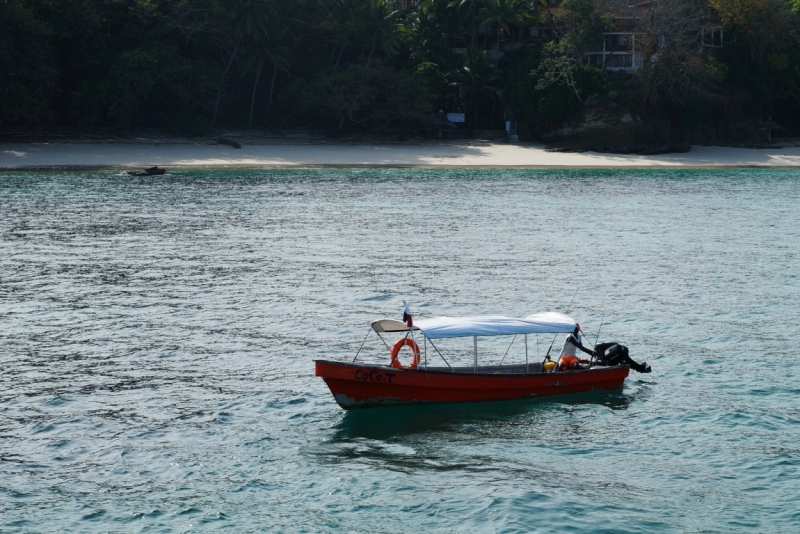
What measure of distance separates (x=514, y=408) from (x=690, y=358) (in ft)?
18.1

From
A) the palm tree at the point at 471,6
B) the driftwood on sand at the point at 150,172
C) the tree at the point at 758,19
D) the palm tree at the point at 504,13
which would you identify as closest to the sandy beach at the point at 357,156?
the driftwood on sand at the point at 150,172

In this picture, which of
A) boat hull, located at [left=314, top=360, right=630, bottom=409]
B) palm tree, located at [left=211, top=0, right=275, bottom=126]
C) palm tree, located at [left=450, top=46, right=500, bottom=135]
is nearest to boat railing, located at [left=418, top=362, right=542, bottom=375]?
boat hull, located at [left=314, top=360, right=630, bottom=409]

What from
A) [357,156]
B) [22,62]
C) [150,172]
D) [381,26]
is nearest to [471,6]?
[381,26]

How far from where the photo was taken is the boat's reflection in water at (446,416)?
1748 cm

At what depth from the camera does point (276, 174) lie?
65562 millimetres

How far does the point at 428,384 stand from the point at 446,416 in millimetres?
782

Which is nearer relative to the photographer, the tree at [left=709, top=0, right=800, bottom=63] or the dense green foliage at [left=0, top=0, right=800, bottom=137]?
the dense green foliage at [left=0, top=0, right=800, bottom=137]

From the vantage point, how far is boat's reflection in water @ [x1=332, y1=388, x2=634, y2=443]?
17.5m

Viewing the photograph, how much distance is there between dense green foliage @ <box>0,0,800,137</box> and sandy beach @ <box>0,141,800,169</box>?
254cm

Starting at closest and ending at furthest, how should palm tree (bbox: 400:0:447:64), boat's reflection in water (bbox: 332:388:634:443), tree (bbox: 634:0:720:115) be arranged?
boat's reflection in water (bbox: 332:388:634:443) < tree (bbox: 634:0:720:115) < palm tree (bbox: 400:0:447:64)

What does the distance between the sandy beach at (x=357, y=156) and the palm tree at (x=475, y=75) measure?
15.8ft

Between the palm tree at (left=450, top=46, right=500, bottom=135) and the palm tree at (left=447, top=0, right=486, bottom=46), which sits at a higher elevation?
the palm tree at (left=447, top=0, right=486, bottom=46)

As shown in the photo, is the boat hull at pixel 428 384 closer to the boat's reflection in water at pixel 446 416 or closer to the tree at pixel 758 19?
the boat's reflection in water at pixel 446 416

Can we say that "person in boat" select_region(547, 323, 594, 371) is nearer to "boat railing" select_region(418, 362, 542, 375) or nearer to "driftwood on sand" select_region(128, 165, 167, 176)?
"boat railing" select_region(418, 362, 542, 375)
